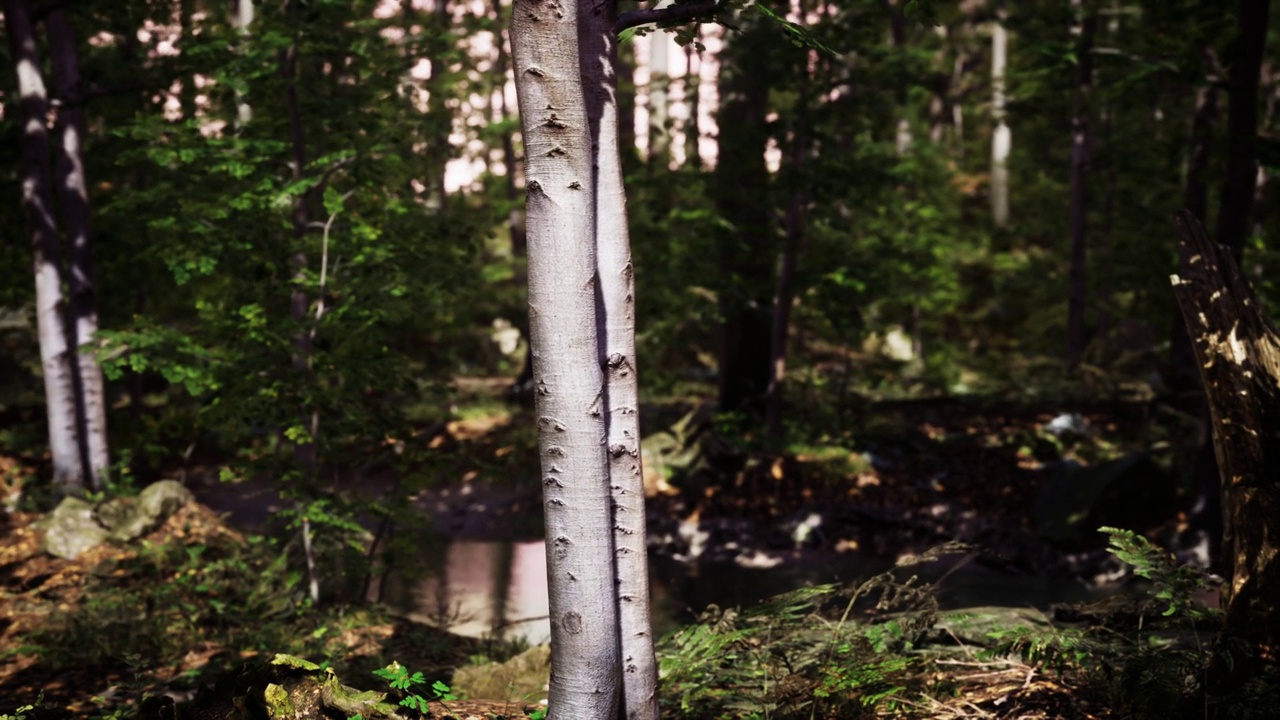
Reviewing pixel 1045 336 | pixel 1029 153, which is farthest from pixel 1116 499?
pixel 1029 153

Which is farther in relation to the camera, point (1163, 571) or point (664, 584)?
point (664, 584)

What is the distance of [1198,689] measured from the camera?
443 centimetres

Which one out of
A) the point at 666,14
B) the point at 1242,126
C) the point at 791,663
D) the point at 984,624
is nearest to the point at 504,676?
the point at 791,663

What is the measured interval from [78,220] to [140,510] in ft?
12.7

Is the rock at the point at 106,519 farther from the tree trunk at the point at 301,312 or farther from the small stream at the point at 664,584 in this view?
the tree trunk at the point at 301,312

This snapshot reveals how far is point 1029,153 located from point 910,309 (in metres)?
6.94

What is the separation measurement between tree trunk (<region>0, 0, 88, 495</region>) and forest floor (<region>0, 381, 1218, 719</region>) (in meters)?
0.96

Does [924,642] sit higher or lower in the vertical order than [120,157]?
lower

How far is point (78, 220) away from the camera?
12.2 meters

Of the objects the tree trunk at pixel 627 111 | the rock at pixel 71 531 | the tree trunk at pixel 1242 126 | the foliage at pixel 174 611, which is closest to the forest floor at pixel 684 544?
the foliage at pixel 174 611

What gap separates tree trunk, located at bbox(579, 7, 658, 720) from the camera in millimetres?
3863

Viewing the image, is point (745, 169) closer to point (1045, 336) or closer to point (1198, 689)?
point (1198, 689)

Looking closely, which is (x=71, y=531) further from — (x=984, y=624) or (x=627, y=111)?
(x=627, y=111)

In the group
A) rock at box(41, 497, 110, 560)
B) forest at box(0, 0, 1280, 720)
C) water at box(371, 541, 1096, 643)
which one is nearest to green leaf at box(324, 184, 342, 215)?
forest at box(0, 0, 1280, 720)
